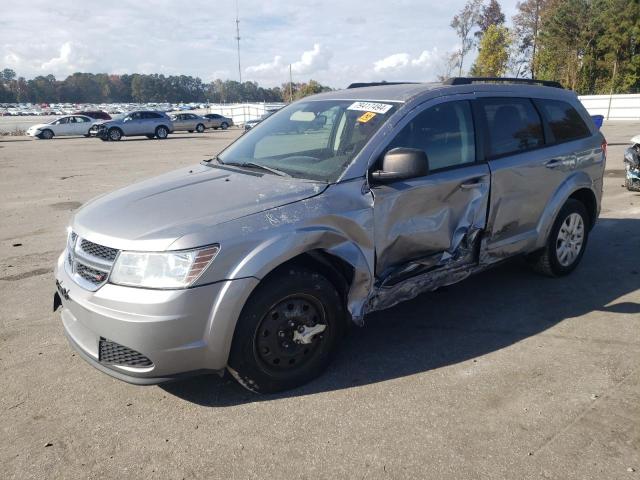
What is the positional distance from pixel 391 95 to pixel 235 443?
262 cm

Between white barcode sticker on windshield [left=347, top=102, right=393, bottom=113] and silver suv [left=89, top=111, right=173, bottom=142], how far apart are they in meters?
28.9

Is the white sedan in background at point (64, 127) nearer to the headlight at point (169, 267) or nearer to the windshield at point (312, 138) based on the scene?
the windshield at point (312, 138)

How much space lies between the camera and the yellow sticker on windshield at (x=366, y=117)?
3.76m

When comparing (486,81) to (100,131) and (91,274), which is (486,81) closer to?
(91,274)

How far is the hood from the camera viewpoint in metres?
2.91

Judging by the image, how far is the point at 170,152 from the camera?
2153 centimetres

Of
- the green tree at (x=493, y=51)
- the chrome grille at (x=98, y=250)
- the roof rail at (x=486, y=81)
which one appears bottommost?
the chrome grille at (x=98, y=250)

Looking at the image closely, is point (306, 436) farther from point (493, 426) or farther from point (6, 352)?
point (6, 352)

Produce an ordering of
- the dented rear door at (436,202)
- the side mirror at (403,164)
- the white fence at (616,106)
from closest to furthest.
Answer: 1. the side mirror at (403,164)
2. the dented rear door at (436,202)
3. the white fence at (616,106)

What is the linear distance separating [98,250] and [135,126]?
3033 centimetres

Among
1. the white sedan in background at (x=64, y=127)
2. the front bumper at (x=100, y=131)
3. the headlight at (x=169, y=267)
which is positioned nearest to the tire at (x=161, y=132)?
the front bumper at (x=100, y=131)

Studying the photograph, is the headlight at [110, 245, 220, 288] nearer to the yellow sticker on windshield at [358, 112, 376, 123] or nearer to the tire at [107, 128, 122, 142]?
the yellow sticker on windshield at [358, 112, 376, 123]

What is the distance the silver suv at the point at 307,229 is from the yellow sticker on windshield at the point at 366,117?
0.01 metres

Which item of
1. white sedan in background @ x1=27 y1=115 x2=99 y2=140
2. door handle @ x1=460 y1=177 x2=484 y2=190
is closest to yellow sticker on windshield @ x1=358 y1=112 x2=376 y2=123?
door handle @ x1=460 y1=177 x2=484 y2=190
